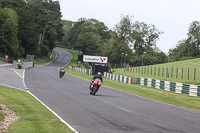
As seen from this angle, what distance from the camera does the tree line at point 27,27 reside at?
3292 inches

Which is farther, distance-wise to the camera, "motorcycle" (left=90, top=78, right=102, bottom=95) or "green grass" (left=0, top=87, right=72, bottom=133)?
"motorcycle" (left=90, top=78, right=102, bottom=95)

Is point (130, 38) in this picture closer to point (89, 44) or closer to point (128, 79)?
point (89, 44)

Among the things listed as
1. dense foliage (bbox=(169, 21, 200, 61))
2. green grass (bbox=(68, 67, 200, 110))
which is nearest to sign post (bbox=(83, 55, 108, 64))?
green grass (bbox=(68, 67, 200, 110))

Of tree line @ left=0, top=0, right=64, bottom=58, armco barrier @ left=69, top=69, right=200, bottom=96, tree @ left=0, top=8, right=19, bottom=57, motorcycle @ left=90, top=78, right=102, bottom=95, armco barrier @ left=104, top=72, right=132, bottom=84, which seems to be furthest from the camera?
tree line @ left=0, top=0, right=64, bottom=58

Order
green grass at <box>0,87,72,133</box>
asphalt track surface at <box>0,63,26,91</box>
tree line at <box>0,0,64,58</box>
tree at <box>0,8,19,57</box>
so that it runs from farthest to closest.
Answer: tree line at <box>0,0,64,58</box> < tree at <box>0,8,19,57</box> < asphalt track surface at <box>0,63,26,91</box> < green grass at <box>0,87,72,133</box>

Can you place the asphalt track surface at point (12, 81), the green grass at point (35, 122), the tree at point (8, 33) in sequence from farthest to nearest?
the tree at point (8, 33)
the asphalt track surface at point (12, 81)
the green grass at point (35, 122)

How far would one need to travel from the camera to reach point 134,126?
10.6 meters

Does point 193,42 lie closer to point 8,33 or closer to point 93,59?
point 93,59

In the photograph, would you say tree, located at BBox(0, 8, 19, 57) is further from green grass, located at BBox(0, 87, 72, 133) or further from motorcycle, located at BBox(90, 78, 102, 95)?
green grass, located at BBox(0, 87, 72, 133)

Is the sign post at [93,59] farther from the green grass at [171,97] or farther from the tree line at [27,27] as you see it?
the green grass at [171,97]

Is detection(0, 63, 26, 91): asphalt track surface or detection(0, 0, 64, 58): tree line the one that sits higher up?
detection(0, 0, 64, 58): tree line

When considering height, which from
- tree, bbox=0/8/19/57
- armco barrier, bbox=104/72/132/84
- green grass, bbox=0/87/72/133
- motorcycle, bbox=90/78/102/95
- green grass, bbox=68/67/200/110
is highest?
tree, bbox=0/8/19/57

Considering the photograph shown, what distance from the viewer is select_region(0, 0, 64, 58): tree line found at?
83.6m

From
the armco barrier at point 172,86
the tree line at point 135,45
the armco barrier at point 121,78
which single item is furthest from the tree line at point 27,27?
the armco barrier at point 172,86
